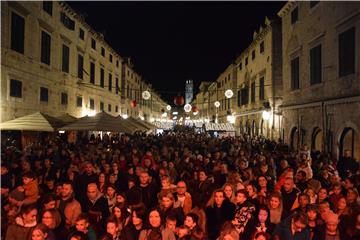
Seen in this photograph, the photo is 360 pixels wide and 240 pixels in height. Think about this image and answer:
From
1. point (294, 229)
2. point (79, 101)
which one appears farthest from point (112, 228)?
point (79, 101)

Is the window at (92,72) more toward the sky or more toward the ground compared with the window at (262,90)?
more toward the sky

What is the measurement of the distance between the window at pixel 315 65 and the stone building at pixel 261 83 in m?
5.35

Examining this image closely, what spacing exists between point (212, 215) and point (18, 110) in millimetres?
13333

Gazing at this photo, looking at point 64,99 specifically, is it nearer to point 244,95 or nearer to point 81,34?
Answer: point 81,34

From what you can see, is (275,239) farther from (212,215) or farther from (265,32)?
(265,32)

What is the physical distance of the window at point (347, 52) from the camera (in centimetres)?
1366

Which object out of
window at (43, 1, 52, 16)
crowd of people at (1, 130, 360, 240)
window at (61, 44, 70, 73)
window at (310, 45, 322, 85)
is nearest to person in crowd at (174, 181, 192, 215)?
crowd of people at (1, 130, 360, 240)

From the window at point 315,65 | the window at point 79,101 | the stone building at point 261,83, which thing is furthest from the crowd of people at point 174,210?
the window at point 79,101

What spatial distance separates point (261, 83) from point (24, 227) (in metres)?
24.0

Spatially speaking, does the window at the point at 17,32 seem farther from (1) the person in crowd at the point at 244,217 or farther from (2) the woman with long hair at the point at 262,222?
(2) the woman with long hair at the point at 262,222

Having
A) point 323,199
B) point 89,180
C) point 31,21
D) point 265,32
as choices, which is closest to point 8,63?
point 31,21

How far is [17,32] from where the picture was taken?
16.0 metres

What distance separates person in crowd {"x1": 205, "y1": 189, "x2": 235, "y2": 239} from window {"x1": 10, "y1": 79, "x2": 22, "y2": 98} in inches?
510

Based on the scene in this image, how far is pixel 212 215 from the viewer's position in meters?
6.18
